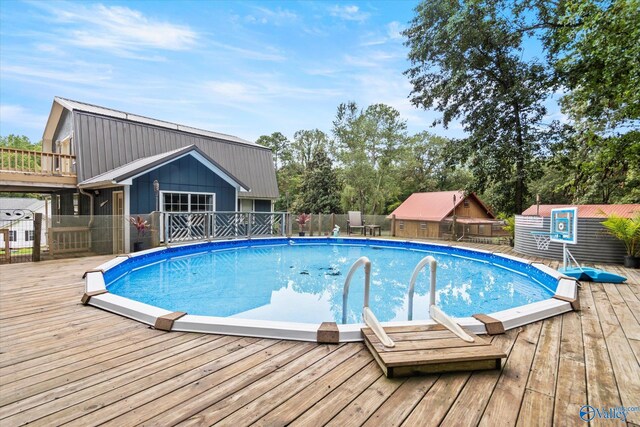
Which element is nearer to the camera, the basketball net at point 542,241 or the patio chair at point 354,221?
the basketball net at point 542,241

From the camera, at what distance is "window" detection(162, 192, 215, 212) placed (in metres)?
10.2

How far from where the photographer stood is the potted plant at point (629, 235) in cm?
→ 648

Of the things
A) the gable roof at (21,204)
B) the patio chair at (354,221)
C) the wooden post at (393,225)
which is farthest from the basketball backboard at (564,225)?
the gable roof at (21,204)

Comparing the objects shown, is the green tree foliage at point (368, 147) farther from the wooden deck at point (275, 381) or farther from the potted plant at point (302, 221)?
the wooden deck at point (275, 381)

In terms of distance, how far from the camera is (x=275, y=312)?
4.43m

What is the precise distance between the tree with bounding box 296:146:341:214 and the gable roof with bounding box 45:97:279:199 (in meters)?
4.51

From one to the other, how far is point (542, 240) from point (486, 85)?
21.9ft

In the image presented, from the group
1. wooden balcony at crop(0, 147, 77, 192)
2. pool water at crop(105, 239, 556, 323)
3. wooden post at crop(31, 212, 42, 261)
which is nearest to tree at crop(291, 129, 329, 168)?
wooden balcony at crop(0, 147, 77, 192)

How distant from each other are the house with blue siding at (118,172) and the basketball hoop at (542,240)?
33.2 feet

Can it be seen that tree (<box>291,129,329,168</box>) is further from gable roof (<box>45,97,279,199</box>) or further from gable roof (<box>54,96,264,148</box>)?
gable roof (<box>45,97,279,199</box>)

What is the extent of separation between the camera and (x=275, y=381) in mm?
1927

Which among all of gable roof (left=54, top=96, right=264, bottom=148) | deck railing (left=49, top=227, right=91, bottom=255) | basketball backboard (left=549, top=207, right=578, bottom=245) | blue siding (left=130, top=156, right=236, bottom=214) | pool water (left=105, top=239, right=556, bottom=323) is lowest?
pool water (left=105, top=239, right=556, bottom=323)

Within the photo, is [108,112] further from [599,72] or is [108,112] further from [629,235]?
[629,235]

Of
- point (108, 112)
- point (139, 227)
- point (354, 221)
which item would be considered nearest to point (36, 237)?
point (139, 227)
